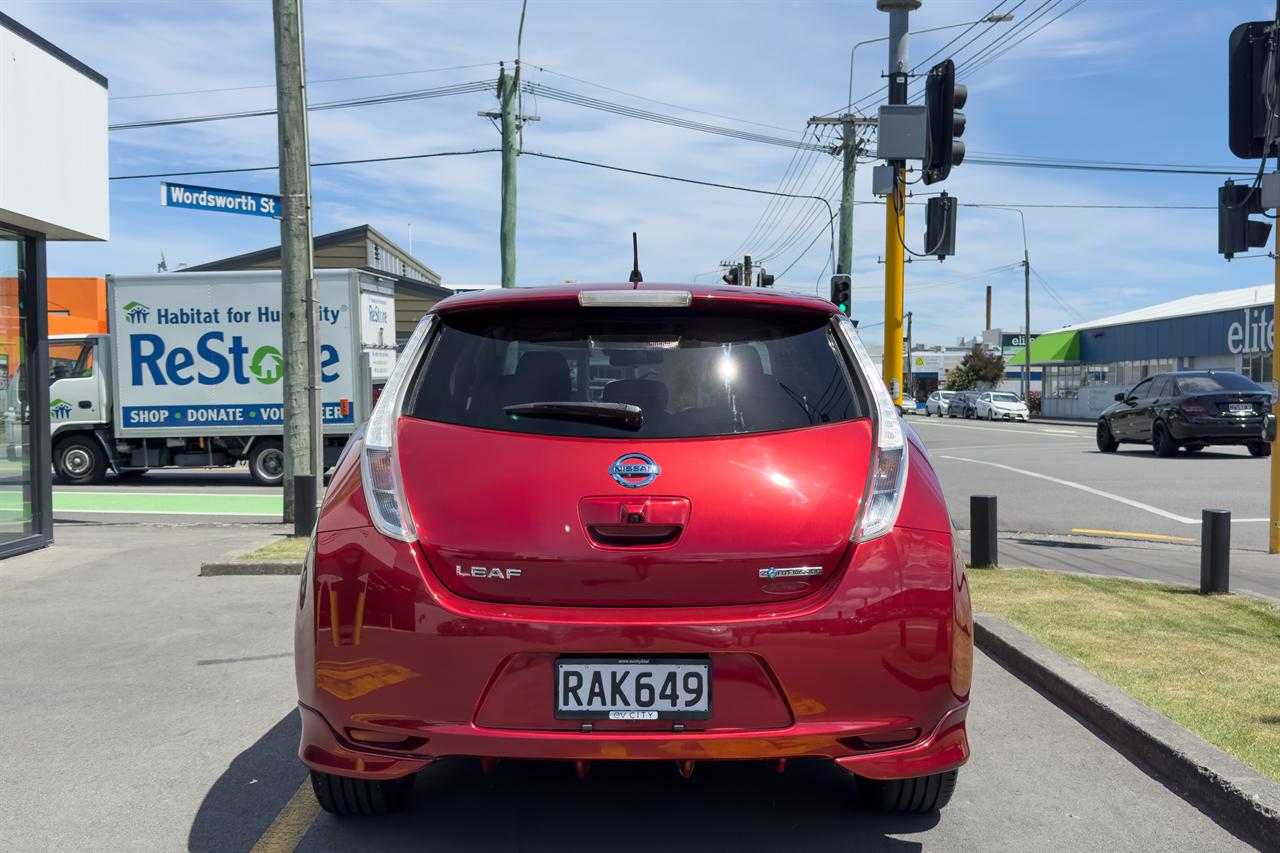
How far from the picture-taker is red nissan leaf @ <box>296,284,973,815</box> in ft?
10.3

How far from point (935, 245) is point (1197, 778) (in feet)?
21.6

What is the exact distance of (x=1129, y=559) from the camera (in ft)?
33.0

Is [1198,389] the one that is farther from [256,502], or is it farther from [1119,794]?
Answer: [1119,794]

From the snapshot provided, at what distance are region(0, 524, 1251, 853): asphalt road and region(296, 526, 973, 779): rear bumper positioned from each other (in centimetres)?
58

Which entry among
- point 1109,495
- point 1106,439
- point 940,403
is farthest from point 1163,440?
point 940,403

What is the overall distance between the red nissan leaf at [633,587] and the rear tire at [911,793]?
0.34m

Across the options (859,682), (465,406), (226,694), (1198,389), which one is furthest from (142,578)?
(1198,389)

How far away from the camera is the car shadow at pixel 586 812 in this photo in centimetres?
362

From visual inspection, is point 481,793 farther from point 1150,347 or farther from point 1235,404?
point 1150,347

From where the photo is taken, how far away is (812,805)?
395cm

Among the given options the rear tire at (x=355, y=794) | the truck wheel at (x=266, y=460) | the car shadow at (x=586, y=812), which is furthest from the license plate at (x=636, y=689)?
the truck wheel at (x=266, y=460)

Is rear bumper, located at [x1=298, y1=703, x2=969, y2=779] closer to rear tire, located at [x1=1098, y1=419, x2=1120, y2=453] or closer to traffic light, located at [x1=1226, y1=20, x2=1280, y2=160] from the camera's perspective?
traffic light, located at [x1=1226, y1=20, x2=1280, y2=160]

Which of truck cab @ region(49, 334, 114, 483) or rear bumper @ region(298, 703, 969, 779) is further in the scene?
truck cab @ region(49, 334, 114, 483)

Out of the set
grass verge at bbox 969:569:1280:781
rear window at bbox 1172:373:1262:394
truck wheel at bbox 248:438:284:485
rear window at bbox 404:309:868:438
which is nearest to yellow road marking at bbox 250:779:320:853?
rear window at bbox 404:309:868:438
